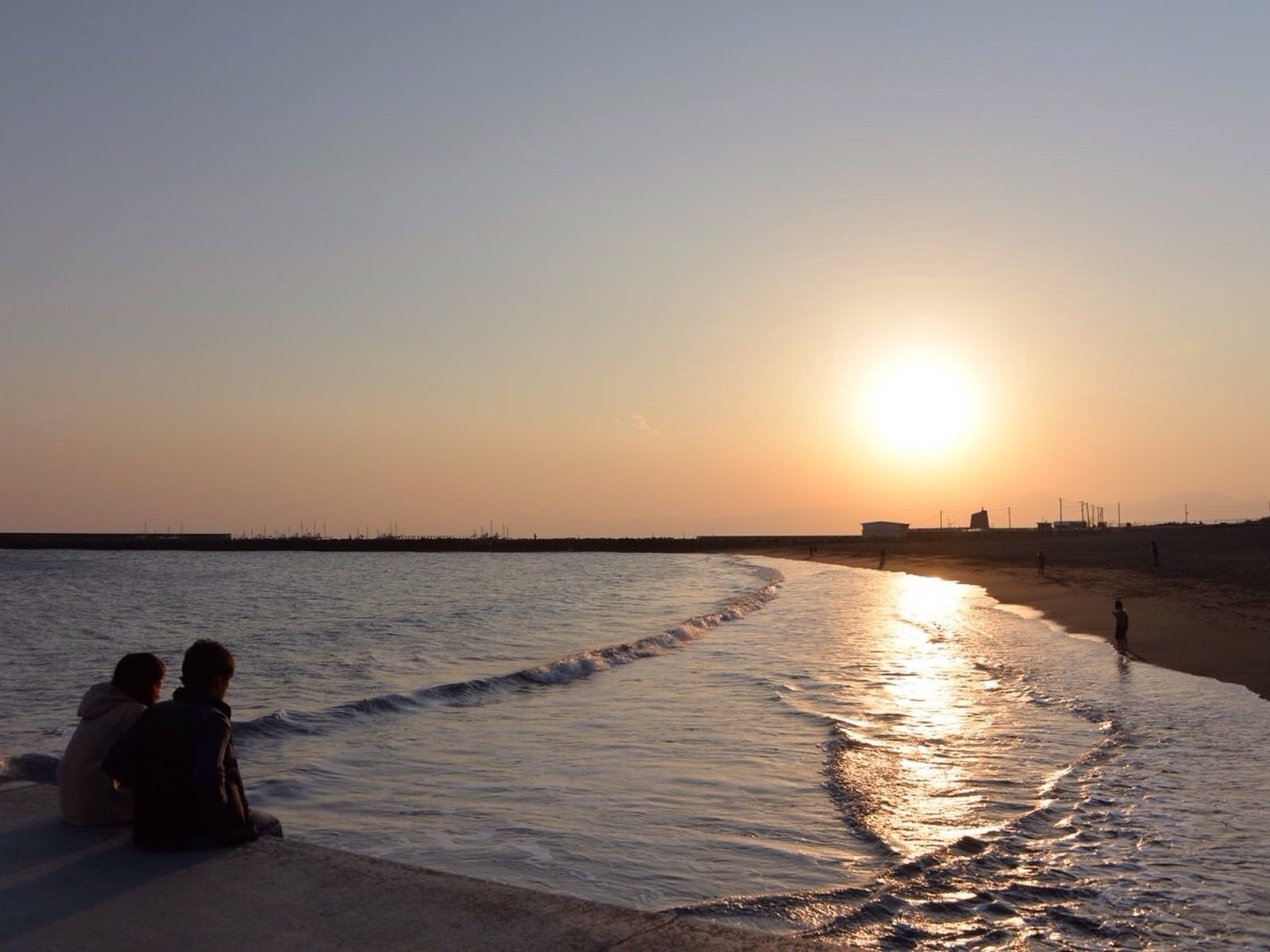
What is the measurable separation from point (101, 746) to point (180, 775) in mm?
883

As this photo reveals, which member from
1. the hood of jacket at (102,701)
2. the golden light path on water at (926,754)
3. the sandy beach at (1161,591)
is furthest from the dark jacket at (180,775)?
the sandy beach at (1161,591)

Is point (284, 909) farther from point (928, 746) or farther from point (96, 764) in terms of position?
point (928, 746)

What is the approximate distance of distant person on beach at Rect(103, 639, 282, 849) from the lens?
634 cm

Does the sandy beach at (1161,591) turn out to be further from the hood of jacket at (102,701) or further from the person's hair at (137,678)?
the hood of jacket at (102,701)

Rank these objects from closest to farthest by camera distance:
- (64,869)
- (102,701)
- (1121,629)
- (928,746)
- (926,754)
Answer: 1. (64,869)
2. (102,701)
3. (926,754)
4. (928,746)
5. (1121,629)

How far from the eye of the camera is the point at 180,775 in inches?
251

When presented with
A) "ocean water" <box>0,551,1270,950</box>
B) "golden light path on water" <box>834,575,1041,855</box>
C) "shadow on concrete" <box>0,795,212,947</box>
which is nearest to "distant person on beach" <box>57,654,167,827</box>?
"shadow on concrete" <box>0,795,212,947</box>

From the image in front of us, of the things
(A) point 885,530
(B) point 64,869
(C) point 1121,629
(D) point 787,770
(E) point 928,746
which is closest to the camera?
(B) point 64,869

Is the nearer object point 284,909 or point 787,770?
point 284,909

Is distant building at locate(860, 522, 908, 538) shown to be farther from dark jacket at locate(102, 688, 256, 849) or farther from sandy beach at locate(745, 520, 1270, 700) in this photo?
dark jacket at locate(102, 688, 256, 849)

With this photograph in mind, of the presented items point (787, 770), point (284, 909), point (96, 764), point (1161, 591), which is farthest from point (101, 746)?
point (1161, 591)

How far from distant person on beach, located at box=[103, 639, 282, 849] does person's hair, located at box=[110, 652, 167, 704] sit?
57cm

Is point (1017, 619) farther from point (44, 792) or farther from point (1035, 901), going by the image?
point (44, 792)

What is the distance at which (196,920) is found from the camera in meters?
5.23
